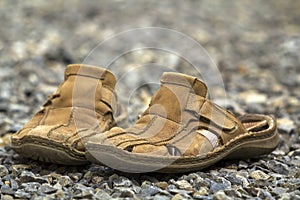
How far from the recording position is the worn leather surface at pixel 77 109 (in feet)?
9.25

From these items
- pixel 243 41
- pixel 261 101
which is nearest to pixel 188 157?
pixel 261 101

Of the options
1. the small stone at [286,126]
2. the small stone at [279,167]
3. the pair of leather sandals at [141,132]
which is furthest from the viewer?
the small stone at [286,126]

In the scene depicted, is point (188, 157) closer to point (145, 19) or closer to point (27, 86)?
point (27, 86)

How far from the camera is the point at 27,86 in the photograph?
5.42 metres

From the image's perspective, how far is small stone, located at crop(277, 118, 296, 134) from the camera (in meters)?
3.79

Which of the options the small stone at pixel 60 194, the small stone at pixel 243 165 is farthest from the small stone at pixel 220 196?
the small stone at pixel 60 194

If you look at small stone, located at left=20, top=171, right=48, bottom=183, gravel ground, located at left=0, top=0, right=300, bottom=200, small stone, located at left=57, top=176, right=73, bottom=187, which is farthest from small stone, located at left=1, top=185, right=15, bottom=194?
small stone, located at left=57, top=176, right=73, bottom=187

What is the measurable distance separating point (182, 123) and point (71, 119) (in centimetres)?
65

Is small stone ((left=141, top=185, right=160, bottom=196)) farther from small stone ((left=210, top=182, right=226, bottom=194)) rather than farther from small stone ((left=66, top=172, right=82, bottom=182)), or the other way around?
small stone ((left=66, top=172, right=82, bottom=182))

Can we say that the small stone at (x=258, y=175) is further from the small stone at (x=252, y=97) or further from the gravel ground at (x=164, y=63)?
the small stone at (x=252, y=97)

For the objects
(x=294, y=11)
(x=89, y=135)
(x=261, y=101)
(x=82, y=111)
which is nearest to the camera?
(x=89, y=135)

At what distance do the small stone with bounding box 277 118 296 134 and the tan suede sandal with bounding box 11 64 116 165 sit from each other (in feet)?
4.47

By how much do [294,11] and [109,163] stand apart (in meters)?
9.22

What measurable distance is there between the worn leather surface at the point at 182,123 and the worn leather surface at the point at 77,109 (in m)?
0.26
